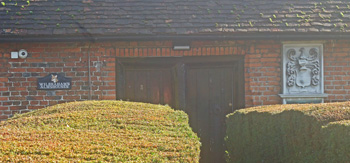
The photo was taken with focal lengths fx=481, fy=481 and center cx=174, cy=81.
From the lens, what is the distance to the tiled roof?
811 centimetres

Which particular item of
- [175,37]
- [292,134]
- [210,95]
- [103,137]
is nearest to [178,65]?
[175,37]

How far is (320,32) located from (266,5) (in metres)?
1.14

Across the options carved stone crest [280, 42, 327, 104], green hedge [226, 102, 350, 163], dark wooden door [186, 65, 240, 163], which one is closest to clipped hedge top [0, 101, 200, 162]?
green hedge [226, 102, 350, 163]

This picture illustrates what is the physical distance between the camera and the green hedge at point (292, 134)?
3.86m

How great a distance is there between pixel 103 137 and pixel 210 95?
5.17m

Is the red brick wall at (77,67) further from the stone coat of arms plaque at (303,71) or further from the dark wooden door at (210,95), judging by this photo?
the dark wooden door at (210,95)

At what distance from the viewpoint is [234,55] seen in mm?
8500

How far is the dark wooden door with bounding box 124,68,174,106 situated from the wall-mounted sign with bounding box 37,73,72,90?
1.03 metres

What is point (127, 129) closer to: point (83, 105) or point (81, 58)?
point (83, 105)

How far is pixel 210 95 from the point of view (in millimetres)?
8703

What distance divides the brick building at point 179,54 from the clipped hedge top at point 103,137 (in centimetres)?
316

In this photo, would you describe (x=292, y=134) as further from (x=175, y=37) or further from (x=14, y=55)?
(x=14, y=55)

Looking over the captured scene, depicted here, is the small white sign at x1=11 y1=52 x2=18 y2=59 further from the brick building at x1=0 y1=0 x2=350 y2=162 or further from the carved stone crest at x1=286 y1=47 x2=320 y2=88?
the carved stone crest at x1=286 y1=47 x2=320 y2=88

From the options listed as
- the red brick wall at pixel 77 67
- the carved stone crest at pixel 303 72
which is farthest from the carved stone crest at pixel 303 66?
the red brick wall at pixel 77 67
